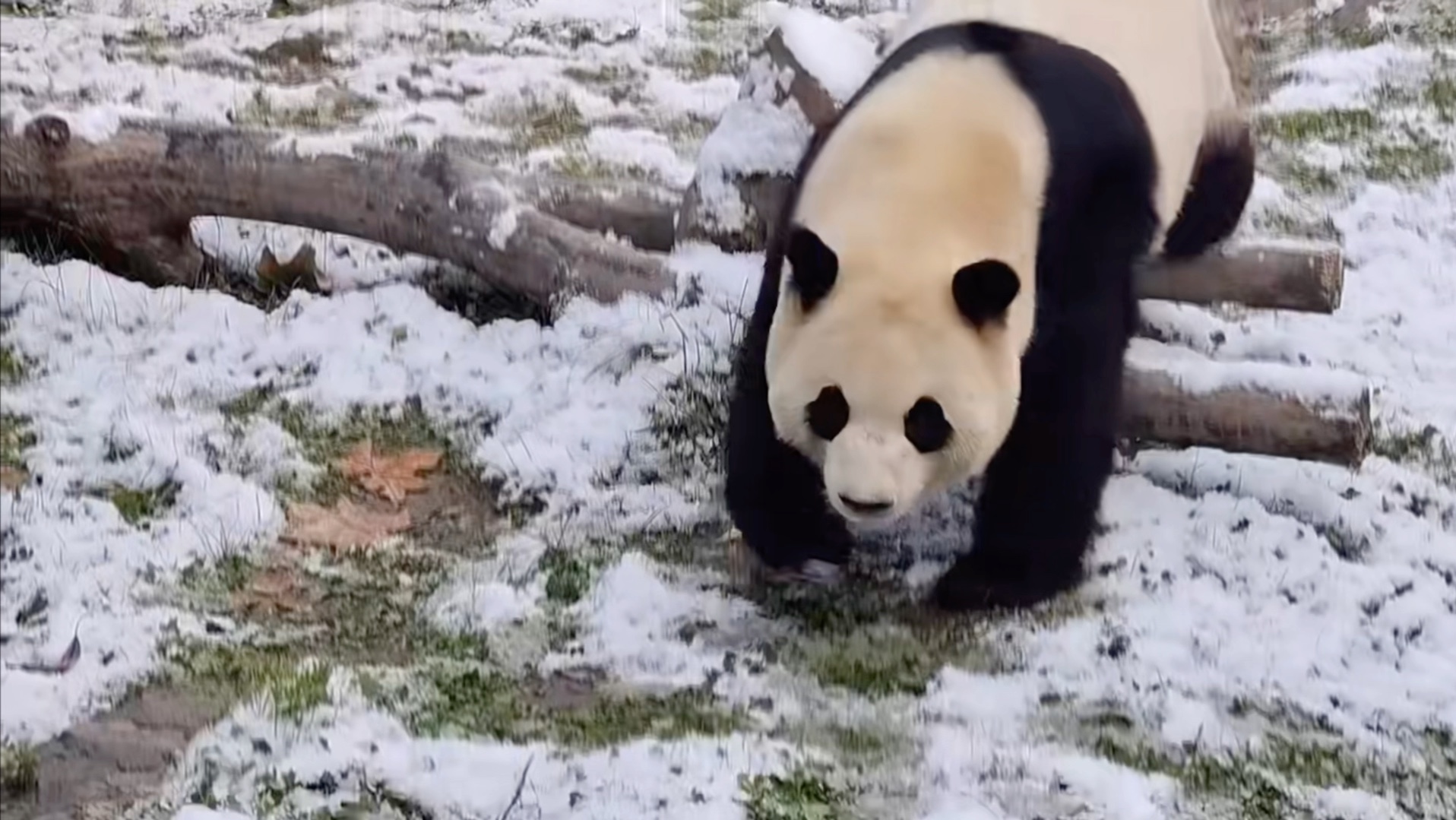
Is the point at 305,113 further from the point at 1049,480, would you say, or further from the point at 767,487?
the point at 1049,480

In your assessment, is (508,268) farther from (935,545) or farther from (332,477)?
(935,545)

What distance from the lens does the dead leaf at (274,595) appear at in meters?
3.23

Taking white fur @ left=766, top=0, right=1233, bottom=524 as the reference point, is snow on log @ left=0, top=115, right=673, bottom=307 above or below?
below

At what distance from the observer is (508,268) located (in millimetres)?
4453

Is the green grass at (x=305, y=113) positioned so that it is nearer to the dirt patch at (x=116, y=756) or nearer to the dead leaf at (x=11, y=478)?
the dead leaf at (x=11, y=478)

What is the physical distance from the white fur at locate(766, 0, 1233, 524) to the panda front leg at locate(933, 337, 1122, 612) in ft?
0.46

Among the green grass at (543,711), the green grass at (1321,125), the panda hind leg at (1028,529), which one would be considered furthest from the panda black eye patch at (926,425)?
the green grass at (1321,125)

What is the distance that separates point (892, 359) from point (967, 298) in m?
0.18

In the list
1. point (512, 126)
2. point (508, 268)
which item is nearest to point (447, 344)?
point (508, 268)

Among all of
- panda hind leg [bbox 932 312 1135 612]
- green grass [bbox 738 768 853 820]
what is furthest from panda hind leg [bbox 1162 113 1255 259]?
green grass [bbox 738 768 853 820]

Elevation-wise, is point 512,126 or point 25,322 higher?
point 25,322

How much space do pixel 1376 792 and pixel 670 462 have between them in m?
1.69

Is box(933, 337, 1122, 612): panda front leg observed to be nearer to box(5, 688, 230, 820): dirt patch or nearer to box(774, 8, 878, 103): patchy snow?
box(774, 8, 878, 103): patchy snow

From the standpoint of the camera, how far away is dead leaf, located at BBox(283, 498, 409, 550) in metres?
3.49
